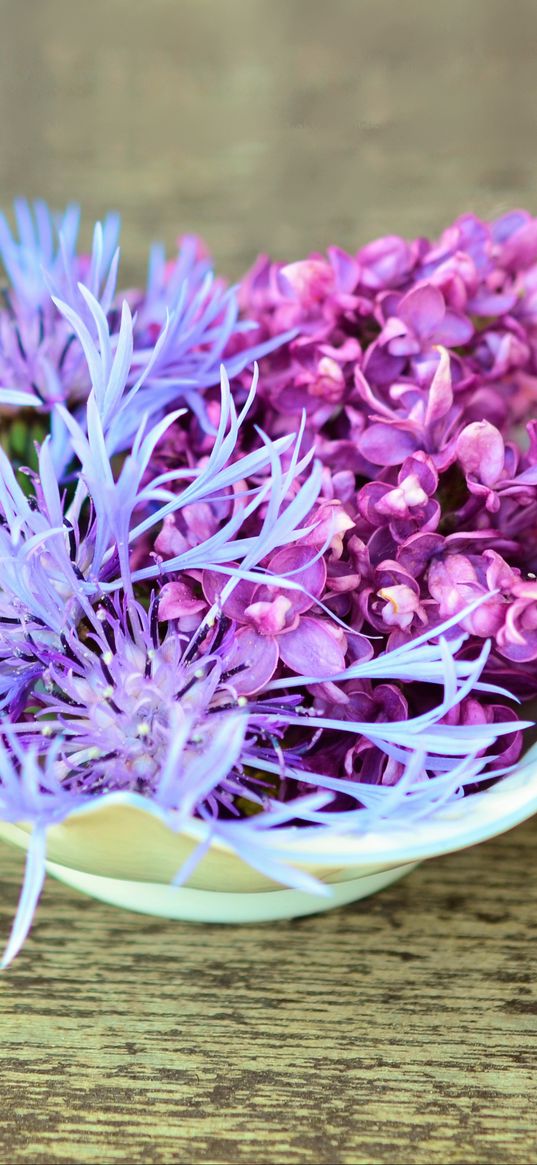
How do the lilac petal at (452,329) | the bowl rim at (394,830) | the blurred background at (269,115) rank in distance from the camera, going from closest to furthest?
the bowl rim at (394,830) < the lilac petal at (452,329) < the blurred background at (269,115)

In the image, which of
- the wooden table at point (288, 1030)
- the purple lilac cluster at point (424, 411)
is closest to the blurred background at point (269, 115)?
the purple lilac cluster at point (424, 411)

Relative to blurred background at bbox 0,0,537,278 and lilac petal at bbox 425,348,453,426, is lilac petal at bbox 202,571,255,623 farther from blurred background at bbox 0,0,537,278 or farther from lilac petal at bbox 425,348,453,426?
blurred background at bbox 0,0,537,278

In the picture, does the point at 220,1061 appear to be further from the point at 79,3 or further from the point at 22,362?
the point at 79,3

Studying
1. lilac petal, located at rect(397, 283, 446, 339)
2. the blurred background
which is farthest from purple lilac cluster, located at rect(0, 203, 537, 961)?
the blurred background

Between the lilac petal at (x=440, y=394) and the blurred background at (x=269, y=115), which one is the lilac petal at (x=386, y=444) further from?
the blurred background at (x=269, y=115)

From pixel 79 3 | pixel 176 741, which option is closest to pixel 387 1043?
pixel 176 741

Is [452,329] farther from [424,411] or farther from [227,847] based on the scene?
[227,847]

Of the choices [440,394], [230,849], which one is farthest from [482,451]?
[230,849]
